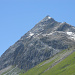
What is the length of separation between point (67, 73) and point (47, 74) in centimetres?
4019

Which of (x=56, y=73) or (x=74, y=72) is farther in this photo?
(x=56, y=73)

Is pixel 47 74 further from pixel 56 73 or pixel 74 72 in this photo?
pixel 74 72

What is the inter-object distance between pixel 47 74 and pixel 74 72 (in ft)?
166

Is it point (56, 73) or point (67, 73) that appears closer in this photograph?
point (67, 73)

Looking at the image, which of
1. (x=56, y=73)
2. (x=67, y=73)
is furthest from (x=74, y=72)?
(x=56, y=73)

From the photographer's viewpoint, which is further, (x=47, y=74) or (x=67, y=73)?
(x=47, y=74)

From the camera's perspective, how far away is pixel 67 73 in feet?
541

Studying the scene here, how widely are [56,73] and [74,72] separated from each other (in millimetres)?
32985

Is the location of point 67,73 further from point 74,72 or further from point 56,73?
point 56,73

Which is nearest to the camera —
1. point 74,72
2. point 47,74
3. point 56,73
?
point 74,72

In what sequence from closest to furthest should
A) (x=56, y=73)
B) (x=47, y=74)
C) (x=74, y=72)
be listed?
(x=74, y=72), (x=56, y=73), (x=47, y=74)

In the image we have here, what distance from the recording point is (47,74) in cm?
19900

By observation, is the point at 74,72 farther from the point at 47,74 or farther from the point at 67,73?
the point at 47,74

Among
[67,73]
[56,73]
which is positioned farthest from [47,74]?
[67,73]
